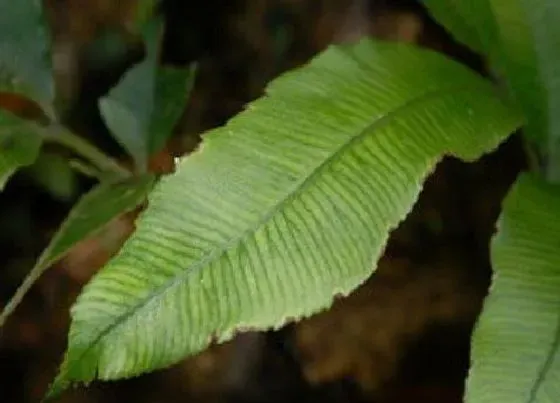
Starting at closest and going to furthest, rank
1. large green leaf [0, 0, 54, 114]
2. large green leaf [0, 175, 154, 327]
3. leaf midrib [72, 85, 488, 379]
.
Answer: leaf midrib [72, 85, 488, 379] < large green leaf [0, 175, 154, 327] < large green leaf [0, 0, 54, 114]

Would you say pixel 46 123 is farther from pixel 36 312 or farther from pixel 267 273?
pixel 267 273

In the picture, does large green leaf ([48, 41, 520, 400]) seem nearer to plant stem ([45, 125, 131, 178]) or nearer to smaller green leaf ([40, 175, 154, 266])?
smaller green leaf ([40, 175, 154, 266])

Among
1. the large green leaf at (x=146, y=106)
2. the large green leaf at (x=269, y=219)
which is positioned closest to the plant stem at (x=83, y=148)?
the large green leaf at (x=146, y=106)

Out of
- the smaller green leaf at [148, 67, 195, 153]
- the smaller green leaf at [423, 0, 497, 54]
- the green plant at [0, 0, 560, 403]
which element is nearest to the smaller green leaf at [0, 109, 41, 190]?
the green plant at [0, 0, 560, 403]

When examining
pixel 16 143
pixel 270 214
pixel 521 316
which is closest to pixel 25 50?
pixel 16 143

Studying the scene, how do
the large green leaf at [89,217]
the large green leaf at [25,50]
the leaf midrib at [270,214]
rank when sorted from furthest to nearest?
the large green leaf at [25,50]
the large green leaf at [89,217]
the leaf midrib at [270,214]

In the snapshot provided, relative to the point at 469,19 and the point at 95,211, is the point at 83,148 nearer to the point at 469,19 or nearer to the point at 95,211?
the point at 95,211

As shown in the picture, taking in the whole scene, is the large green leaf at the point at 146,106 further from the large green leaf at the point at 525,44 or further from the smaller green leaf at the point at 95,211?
the large green leaf at the point at 525,44
